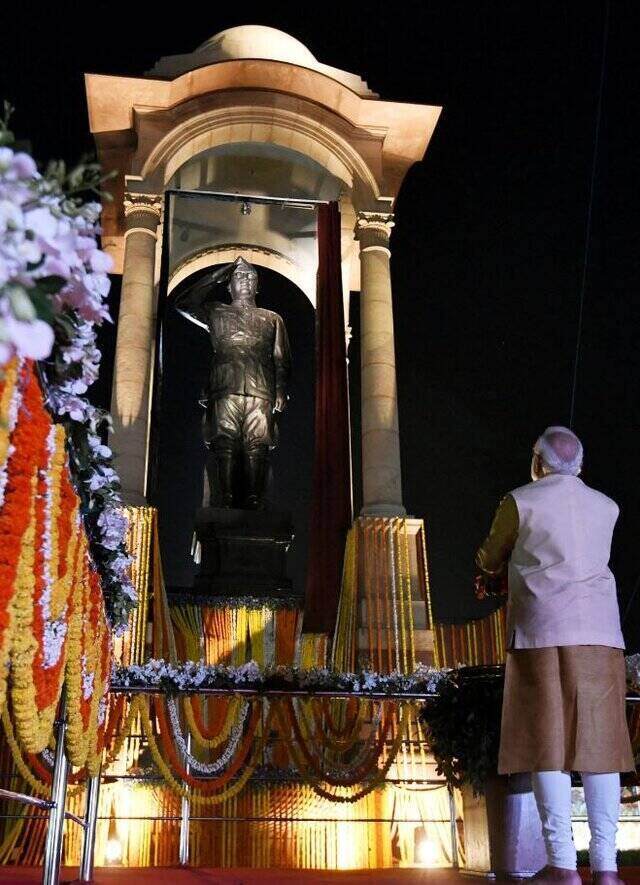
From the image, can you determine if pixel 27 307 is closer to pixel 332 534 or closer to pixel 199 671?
pixel 199 671

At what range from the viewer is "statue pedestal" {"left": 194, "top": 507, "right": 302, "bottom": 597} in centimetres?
1171

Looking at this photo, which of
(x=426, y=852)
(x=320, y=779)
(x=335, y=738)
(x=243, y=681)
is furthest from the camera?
(x=426, y=852)

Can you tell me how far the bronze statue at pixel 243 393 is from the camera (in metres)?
12.8

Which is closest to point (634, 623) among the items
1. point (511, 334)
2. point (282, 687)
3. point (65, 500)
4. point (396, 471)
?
point (511, 334)

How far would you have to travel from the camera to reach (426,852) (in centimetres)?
717

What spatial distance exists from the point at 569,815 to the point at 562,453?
4.64 feet

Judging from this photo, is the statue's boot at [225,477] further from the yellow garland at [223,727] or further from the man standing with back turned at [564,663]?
the man standing with back turned at [564,663]

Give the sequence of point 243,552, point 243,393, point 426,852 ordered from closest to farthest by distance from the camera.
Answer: point 426,852, point 243,552, point 243,393

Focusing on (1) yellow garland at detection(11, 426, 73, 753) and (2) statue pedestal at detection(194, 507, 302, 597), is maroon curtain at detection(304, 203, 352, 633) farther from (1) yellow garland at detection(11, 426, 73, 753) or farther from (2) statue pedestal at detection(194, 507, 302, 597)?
(1) yellow garland at detection(11, 426, 73, 753)

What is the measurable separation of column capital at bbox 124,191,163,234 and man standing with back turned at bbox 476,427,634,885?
33.4 ft

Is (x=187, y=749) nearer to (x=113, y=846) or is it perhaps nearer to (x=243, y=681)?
(x=243, y=681)

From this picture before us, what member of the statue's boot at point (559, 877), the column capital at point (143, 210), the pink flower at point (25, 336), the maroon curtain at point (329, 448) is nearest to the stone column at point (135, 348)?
the column capital at point (143, 210)

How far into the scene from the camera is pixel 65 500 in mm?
2949

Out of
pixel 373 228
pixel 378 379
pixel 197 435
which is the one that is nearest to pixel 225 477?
pixel 378 379
